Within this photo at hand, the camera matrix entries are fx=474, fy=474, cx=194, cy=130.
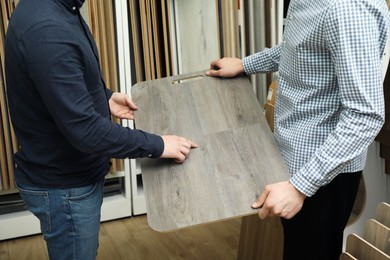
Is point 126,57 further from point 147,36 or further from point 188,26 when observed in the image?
point 188,26

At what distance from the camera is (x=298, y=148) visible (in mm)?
1271

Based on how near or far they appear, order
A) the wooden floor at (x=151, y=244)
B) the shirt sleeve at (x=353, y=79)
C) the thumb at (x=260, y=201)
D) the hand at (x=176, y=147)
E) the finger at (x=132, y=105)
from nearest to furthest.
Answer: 1. the shirt sleeve at (x=353, y=79)
2. the thumb at (x=260, y=201)
3. the hand at (x=176, y=147)
4. the finger at (x=132, y=105)
5. the wooden floor at (x=151, y=244)

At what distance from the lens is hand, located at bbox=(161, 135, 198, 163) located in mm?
1274

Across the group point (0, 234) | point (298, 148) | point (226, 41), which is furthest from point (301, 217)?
point (0, 234)

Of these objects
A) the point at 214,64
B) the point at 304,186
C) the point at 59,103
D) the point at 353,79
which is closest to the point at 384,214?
the point at 304,186

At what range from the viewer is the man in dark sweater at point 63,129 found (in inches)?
43.1

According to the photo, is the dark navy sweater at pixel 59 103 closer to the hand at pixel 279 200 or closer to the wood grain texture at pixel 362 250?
the hand at pixel 279 200

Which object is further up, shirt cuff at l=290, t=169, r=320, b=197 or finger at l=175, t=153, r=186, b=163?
finger at l=175, t=153, r=186, b=163

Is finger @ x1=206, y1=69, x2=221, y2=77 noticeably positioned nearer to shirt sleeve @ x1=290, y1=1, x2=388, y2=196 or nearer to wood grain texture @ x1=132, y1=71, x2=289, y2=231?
wood grain texture @ x1=132, y1=71, x2=289, y2=231

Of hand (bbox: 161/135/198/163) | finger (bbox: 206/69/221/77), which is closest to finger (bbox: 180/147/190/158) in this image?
hand (bbox: 161/135/198/163)

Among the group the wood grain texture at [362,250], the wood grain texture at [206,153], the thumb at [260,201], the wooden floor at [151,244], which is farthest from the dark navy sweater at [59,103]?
the wooden floor at [151,244]

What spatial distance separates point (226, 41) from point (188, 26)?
223 millimetres

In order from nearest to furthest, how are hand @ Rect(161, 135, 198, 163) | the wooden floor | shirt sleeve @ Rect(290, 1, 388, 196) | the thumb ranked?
shirt sleeve @ Rect(290, 1, 388, 196) → the thumb → hand @ Rect(161, 135, 198, 163) → the wooden floor

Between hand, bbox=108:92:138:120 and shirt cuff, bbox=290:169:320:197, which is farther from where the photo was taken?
hand, bbox=108:92:138:120
